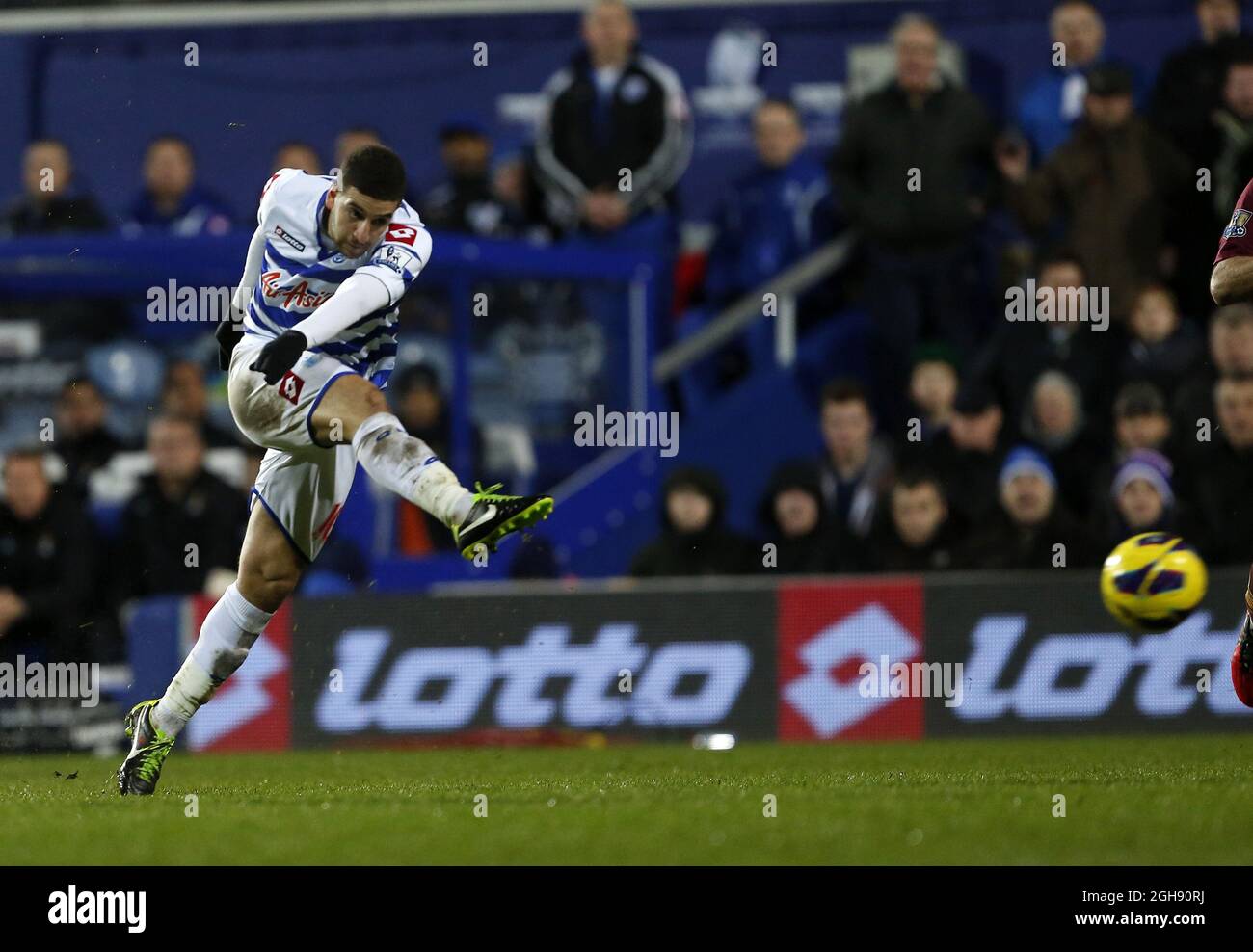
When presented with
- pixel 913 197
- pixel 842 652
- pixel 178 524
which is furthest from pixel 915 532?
pixel 178 524

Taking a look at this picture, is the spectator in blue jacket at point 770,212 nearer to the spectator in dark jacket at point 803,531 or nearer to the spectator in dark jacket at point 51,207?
the spectator in dark jacket at point 803,531

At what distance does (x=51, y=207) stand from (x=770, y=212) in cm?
449

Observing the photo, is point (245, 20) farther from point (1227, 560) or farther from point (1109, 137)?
point (1227, 560)

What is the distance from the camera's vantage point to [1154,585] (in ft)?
29.1

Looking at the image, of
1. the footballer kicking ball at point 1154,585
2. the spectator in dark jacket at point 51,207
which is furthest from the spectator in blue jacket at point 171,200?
the footballer kicking ball at point 1154,585

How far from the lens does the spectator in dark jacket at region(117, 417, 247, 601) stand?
12.2 m

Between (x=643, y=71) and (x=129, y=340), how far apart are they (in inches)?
140

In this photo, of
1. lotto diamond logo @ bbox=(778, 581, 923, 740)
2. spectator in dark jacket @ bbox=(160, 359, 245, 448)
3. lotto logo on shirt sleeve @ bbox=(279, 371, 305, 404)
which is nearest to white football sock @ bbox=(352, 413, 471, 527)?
lotto logo on shirt sleeve @ bbox=(279, 371, 305, 404)

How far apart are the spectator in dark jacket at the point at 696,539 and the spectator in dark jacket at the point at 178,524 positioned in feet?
7.57

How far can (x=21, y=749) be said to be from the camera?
12258mm

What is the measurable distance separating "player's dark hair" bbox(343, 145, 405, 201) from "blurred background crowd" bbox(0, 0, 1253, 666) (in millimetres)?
3978

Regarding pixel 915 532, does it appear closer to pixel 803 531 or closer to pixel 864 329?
pixel 803 531
